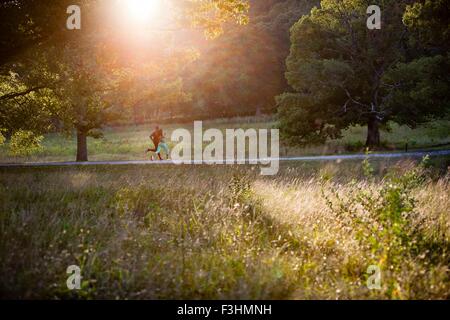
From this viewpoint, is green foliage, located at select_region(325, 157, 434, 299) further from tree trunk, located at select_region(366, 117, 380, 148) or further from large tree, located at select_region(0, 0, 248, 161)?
tree trunk, located at select_region(366, 117, 380, 148)

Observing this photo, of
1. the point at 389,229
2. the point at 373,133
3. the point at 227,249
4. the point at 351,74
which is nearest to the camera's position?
the point at 389,229

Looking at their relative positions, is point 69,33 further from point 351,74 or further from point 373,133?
point 373,133

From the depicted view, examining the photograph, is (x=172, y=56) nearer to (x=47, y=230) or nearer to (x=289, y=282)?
(x=47, y=230)

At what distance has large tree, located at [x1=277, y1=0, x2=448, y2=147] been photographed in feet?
68.5

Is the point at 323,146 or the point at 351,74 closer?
the point at 351,74

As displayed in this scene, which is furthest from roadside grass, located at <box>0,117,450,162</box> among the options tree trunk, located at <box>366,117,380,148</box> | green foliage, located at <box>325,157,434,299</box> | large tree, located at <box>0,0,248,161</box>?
green foliage, located at <box>325,157,434,299</box>

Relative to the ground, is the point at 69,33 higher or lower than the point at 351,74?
lower

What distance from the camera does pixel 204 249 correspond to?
539 cm

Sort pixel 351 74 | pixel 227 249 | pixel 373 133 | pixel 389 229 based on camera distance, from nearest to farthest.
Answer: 1. pixel 389 229
2. pixel 227 249
3. pixel 351 74
4. pixel 373 133

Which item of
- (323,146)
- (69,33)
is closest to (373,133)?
(323,146)

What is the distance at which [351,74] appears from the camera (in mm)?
21500

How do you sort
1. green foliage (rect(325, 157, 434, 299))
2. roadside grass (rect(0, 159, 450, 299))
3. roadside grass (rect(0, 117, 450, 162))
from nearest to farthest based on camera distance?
roadside grass (rect(0, 159, 450, 299)), green foliage (rect(325, 157, 434, 299)), roadside grass (rect(0, 117, 450, 162))

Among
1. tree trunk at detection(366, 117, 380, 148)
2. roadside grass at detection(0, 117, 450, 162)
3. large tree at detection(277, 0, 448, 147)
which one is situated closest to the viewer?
large tree at detection(277, 0, 448, 147)
